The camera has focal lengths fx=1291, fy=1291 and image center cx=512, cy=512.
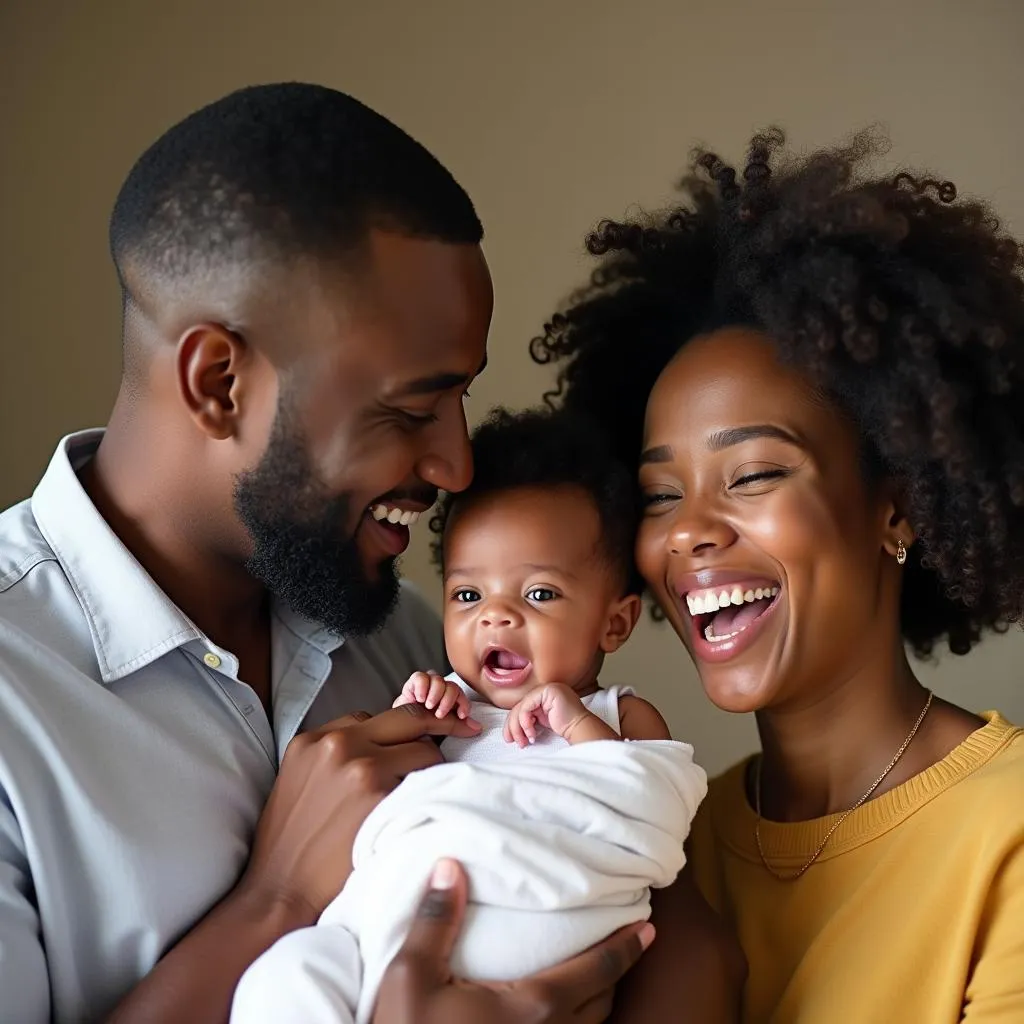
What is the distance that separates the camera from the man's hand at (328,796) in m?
1.57

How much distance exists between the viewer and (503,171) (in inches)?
122

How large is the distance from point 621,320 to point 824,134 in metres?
1.22

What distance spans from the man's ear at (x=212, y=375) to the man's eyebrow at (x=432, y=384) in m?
0.21

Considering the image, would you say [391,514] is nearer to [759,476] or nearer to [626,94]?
[759,476]

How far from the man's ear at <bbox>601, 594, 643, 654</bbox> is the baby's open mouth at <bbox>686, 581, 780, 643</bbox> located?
8 cm

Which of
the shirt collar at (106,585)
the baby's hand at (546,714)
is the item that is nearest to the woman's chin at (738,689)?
the baby's hand at (546,714)

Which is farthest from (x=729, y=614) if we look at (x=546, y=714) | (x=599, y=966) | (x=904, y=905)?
(x=599, y=966)

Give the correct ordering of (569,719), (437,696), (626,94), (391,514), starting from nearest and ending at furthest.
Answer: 1. (569,719)
2. (437,696)
3. (391,514)
4. (626,94)

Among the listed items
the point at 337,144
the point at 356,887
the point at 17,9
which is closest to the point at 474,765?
the point at 356,887

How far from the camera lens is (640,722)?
1681 millimetres

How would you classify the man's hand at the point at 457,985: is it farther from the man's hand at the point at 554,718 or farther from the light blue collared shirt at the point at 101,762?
the light blue collared shirt at the point at 101,762

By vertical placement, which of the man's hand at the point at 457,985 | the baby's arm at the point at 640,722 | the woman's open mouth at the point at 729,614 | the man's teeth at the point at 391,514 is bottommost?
the man's hand at the point at 457,985

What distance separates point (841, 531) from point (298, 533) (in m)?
0.73

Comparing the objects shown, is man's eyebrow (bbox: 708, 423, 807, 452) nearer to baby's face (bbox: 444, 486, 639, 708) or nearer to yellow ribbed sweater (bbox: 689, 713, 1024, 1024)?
baby's face (bbox: 444, 486, 639, 708)
